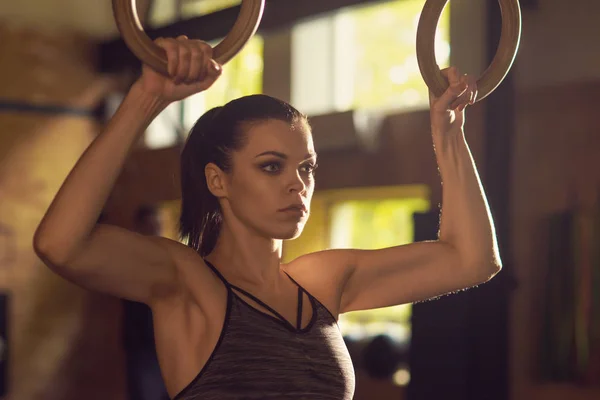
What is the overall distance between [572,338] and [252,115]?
217 cm

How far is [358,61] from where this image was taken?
4.44 m

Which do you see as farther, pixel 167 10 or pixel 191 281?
pixel 167 10

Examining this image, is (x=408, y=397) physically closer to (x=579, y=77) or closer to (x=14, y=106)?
(x=579, y=77)

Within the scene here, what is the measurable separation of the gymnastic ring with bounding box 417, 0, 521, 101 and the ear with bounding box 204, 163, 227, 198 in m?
0.35

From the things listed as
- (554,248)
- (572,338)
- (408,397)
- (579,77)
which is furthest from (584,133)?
(408,397)

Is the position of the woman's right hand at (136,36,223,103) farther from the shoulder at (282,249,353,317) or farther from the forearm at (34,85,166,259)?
the shoulder at (282,249,353,317)

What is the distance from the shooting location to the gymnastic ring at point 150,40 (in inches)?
46.1

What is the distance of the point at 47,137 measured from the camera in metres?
5.55

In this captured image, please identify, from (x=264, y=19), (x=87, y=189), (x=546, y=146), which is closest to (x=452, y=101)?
(x=87, y=189)

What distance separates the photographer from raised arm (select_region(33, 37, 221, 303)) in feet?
3.64

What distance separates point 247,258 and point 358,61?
321 centimetres

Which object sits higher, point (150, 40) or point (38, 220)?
point (38, 220)

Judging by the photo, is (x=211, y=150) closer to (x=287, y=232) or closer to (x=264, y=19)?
(x=287, y=232)

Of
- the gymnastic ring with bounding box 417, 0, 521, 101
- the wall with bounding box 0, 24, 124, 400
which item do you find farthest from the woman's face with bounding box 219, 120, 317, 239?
the wall with bounding box 0, 24, 124, 400
